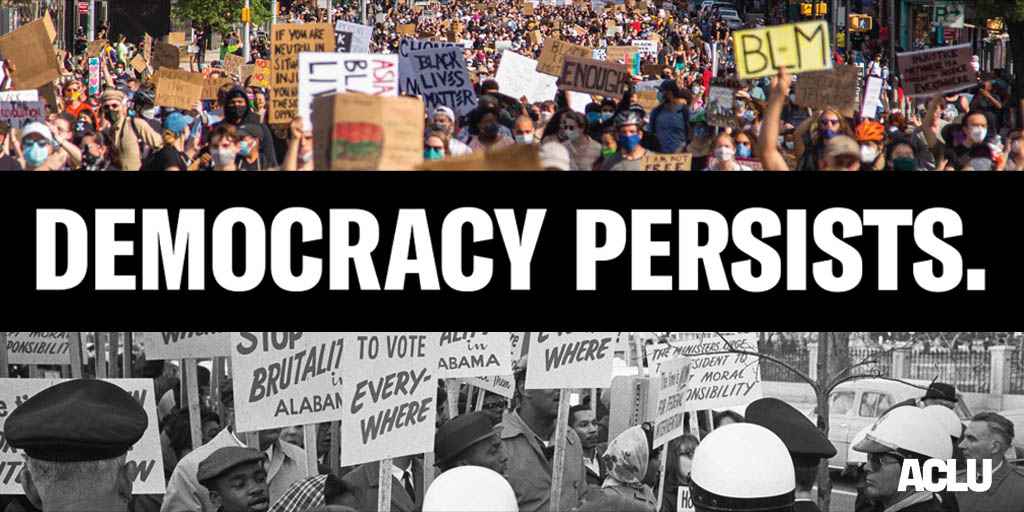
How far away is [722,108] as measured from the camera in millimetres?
12844

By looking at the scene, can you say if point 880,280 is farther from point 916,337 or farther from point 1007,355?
point 916,337

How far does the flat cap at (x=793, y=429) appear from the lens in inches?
283

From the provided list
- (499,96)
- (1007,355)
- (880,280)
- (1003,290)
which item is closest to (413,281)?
(880,280)

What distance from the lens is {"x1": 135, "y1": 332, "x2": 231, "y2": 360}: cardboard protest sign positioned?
26.5ft

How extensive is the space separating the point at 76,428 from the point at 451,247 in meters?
1.44

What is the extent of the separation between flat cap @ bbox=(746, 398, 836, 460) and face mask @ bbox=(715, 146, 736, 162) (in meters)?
2.49

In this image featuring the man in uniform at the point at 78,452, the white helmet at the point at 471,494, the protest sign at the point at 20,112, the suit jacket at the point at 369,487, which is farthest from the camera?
the protest sign at the point at 20,112

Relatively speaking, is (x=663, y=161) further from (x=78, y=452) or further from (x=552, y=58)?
(x=78, y=452)

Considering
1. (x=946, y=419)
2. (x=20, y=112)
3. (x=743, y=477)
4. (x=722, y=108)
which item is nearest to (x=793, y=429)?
(x=946, y=419)

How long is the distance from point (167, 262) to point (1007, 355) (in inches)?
178

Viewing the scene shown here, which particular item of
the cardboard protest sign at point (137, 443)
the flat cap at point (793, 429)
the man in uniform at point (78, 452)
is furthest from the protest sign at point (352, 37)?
the man in uniform at point (78, 452)

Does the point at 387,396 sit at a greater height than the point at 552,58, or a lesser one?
lesser

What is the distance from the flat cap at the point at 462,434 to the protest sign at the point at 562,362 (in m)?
0.57

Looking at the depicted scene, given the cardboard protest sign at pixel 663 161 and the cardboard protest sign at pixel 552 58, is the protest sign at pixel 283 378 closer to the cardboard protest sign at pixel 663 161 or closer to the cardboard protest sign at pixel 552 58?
the cardboard protest sign at pixel 663 161
